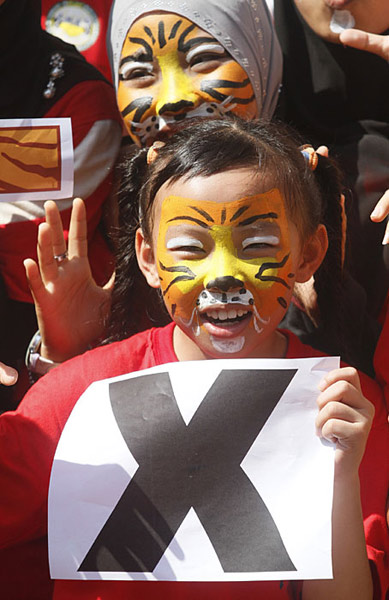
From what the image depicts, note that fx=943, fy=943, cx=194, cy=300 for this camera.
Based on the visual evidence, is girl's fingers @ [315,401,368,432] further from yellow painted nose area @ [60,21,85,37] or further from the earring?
yellow painted nose area @ [60,21,85,37]

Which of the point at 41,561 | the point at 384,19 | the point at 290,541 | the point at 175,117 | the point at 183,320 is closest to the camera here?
the point at 290,541

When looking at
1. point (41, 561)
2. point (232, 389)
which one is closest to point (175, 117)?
point (232, 389)

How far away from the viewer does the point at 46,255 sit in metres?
1.92

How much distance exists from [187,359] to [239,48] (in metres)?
0.75

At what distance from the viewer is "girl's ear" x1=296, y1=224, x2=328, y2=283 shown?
174 cm

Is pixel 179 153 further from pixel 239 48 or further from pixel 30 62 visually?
A: pixel 30 62

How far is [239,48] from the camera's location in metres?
2.07

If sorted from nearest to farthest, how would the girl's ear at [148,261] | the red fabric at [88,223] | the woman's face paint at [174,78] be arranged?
the girl's ear at [148,261] < the woman's face paint at [174,78] < the red fabric at [88,223]

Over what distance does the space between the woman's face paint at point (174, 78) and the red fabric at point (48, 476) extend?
1.61 ft

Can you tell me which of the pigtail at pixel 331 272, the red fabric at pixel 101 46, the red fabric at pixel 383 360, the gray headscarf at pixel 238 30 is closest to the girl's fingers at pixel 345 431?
the red fabric at pixel 383 360

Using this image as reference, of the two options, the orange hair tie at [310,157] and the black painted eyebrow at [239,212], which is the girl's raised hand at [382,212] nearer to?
A: the orange hair tie at [310,157]

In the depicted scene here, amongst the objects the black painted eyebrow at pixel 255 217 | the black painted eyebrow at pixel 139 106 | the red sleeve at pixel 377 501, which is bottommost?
the red sleeve at pixel 377 501

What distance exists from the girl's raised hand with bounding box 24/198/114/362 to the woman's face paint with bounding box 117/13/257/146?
9.5 inches

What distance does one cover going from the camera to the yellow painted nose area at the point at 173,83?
1.98 metres
